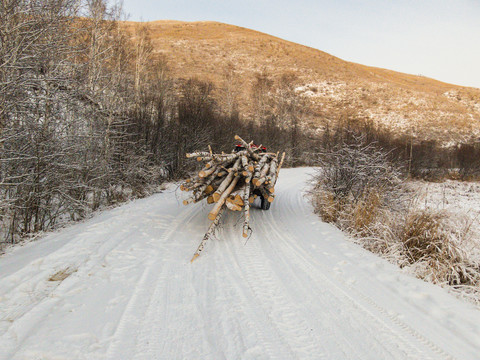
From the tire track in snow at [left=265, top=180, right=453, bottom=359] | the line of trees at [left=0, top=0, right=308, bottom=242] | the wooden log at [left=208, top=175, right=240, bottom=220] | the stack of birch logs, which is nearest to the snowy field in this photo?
the tire track in snow at [left=265, top=180, right=453, bottom=359]

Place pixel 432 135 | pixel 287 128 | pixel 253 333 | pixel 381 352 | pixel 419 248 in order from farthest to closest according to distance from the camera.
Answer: pixel 432 135 → pixel 287 128 → pixel 419 248 → pixel 253 333 → pixel 381 352

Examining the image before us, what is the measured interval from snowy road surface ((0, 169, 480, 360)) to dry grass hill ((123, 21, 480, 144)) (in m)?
34.7

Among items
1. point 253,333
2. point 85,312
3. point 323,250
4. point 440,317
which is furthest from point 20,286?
point 440,317

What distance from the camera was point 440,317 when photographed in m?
3.01

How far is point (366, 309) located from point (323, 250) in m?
1.87

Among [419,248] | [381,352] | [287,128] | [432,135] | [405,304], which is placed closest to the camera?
[381,352]

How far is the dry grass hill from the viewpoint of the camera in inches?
1610

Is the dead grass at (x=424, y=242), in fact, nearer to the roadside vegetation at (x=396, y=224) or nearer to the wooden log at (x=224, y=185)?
the roadside vegetation at (x=396, y=224)

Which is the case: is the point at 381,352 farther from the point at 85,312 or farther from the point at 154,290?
the point at 85,312

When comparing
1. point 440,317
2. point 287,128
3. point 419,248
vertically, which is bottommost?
point 440,317

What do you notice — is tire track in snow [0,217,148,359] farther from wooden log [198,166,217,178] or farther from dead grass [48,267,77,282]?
wooden log [198,166,217,178]

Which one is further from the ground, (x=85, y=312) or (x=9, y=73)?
(x=9, y=73)

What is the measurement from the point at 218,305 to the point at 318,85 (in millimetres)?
53350

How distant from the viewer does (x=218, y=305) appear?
10.2 feet
